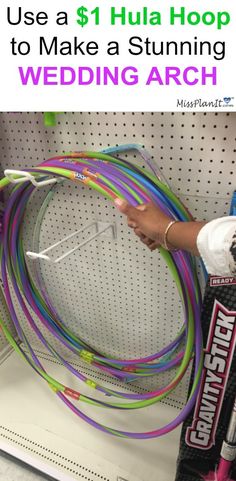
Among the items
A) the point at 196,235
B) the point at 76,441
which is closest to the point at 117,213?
the point at 196,235

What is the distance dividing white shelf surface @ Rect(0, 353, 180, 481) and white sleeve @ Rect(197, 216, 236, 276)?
100 cm

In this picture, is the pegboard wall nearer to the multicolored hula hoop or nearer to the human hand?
the multicolored hula hoop

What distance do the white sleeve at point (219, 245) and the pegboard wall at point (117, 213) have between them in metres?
0.32

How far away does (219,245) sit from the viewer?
1.96 feet

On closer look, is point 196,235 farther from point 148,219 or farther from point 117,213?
point 117,213

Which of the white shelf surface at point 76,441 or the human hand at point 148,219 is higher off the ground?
the human hand at point 148,219

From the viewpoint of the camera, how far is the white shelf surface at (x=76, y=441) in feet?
3.91

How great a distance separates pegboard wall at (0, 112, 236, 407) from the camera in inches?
34.9

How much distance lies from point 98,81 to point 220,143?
375mm

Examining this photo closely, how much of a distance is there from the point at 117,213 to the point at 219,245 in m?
0.57

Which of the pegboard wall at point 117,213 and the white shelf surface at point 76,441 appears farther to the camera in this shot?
the white shelf surface at point 76,441

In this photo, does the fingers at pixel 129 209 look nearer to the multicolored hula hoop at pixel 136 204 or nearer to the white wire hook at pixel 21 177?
the multicolored hula hoop at pixel 136 204

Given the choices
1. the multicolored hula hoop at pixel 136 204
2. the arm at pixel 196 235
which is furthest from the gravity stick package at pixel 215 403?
the arm at pixel 196 235

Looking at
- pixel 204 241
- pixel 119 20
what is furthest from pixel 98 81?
pixel 204 241
